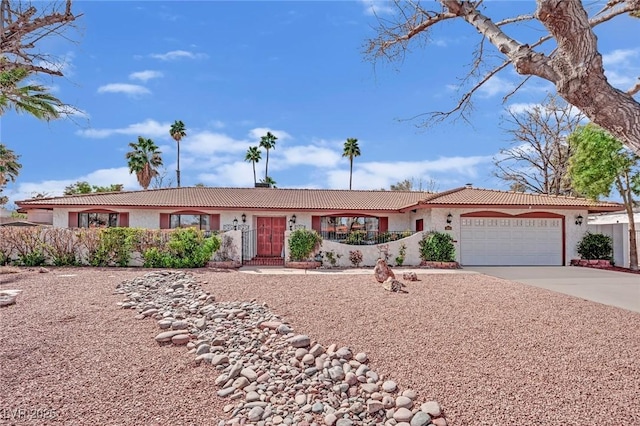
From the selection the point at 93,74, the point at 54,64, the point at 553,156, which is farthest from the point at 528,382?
the point at 553,156

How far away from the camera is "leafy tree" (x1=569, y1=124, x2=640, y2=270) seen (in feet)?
53.9

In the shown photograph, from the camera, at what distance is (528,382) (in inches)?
195

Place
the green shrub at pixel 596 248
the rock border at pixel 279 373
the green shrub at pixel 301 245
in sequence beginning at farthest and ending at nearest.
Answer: the green shrub at pixel 596 248 → the green shrub at pixel 301 245 → the rock border at pixel 279 373

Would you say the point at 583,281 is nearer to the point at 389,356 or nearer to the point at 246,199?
the point at 389,356

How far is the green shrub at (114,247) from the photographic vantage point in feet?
49.0

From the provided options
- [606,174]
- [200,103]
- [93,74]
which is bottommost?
[606,174]

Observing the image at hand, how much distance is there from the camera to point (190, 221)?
64.5 feet

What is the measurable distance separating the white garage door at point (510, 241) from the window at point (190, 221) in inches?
495

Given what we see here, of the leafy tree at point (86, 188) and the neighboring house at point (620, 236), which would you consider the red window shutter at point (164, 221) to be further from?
the neighboring house at point (620, 236)

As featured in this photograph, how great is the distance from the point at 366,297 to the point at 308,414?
4.64 metres

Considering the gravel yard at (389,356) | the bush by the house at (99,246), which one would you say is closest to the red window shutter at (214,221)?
the bush by the house at (99,246)

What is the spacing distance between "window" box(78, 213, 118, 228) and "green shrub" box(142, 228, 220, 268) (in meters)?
6.13

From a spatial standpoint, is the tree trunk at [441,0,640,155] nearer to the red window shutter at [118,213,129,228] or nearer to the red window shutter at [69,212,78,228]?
the red window shutter at [118,213,129,228]

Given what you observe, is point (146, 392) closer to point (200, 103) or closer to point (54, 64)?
point (54, 64)
